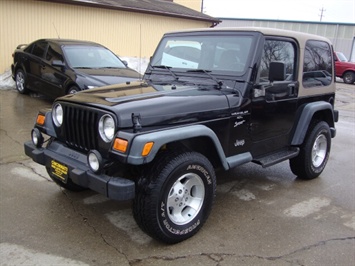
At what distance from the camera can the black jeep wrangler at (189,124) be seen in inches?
121

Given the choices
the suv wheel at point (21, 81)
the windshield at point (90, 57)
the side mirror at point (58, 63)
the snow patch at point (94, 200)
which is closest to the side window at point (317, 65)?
the snow patch at point (94, 200)

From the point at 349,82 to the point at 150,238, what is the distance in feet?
70.5

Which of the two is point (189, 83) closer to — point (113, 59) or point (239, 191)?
point (239, 191)

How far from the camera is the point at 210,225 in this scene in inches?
147

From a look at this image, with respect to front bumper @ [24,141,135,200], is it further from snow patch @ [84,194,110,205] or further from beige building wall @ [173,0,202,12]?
beige building wall @ [173,0,202,12]

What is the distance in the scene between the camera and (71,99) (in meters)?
3.53

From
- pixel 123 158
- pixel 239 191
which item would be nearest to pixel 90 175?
pixel 123 158

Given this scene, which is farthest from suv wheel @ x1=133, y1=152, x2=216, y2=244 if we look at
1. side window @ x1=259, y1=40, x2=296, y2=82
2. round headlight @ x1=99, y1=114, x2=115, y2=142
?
side window @ x1=259, y1=40, x2=296, y2=82

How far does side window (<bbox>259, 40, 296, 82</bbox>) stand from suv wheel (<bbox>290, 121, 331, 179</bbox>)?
0.87 m

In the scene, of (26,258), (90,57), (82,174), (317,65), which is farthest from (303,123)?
(90,57)

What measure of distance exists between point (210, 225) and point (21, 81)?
8.58 metres

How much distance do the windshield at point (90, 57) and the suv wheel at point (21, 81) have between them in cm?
223

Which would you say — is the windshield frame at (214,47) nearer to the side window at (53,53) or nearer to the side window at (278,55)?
the side window at (278,55)

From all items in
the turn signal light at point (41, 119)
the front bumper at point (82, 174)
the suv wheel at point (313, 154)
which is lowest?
the suv wheel at point (313, 154)
